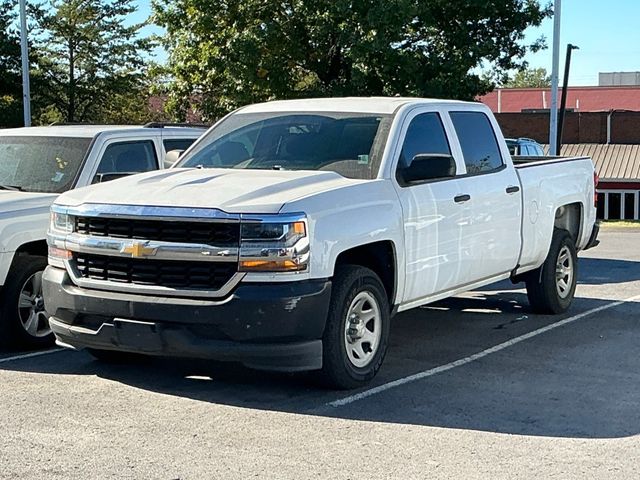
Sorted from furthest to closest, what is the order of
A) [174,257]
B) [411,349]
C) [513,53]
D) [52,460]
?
1. [513,53]
2. [411,349]
3. [174,257]
4. [52,460]

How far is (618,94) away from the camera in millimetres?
65312

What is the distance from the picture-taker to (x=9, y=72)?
30.9 m

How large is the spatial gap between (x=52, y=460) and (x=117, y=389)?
1535 mm

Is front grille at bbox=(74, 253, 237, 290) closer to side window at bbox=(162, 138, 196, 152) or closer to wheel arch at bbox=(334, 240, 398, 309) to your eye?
wheel arch at bbox=(334, 240, 398, 309)

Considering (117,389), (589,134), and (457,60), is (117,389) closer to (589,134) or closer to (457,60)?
(457,60)

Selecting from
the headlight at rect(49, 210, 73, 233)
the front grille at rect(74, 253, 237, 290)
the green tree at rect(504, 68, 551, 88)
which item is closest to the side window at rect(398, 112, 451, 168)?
the front grille at rect(74, 253, 237, 290)

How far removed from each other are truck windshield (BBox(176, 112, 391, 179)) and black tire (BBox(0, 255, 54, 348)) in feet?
4.98

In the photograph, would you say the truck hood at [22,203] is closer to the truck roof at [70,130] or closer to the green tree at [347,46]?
the truck roof at [70,130]

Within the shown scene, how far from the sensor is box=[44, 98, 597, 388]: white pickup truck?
20.0ft

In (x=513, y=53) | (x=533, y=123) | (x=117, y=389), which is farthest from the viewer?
(x=533, y=123)

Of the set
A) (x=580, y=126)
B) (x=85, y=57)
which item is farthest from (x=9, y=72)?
(x=580, y=126)

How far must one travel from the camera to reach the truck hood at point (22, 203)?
7.81 metres

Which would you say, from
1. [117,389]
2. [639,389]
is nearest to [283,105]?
[117,389]

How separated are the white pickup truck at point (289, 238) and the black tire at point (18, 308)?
3.12 ft
